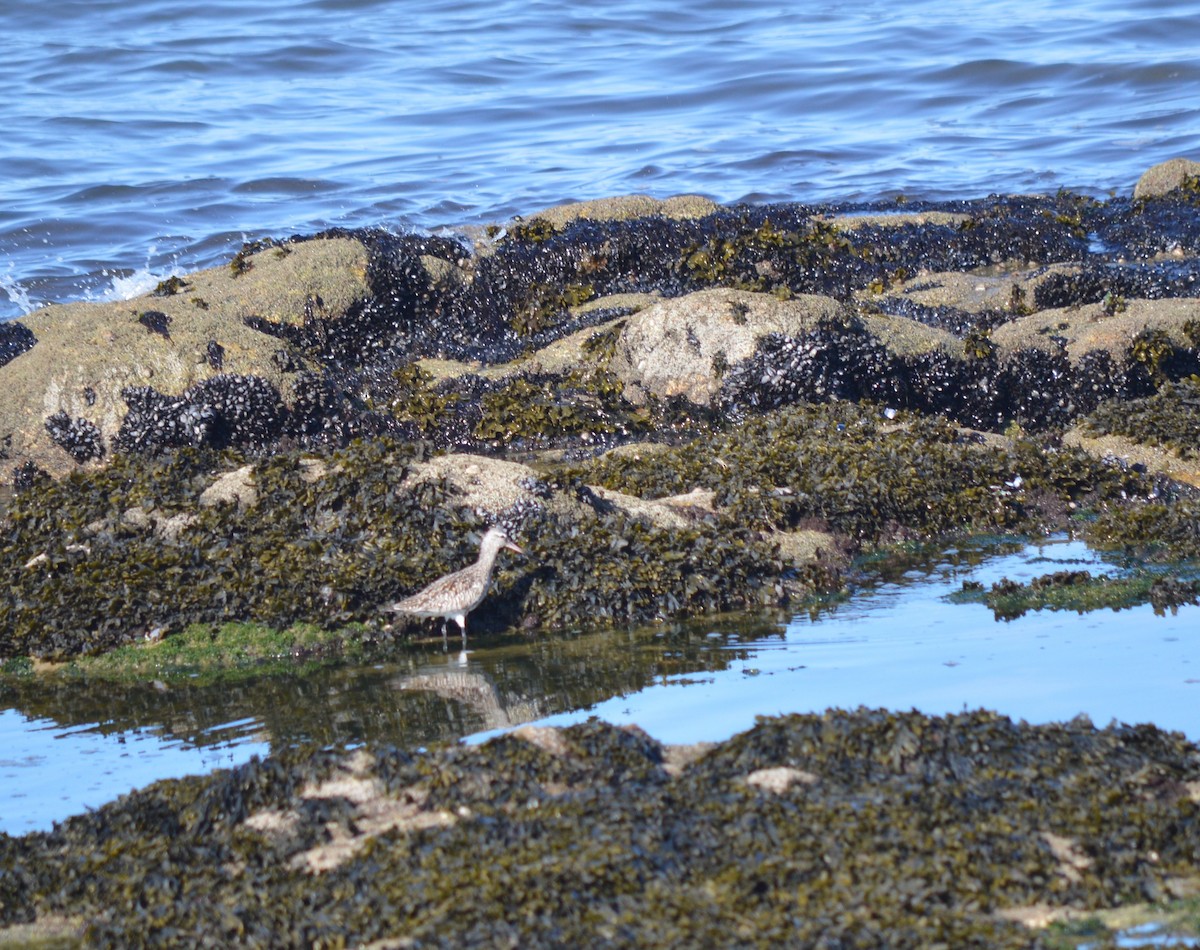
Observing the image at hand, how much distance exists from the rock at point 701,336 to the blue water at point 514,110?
25.8ft

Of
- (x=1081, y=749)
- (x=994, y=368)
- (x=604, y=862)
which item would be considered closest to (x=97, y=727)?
(x=604, y=862)

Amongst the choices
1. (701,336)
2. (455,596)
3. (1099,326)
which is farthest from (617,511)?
(1099,326)

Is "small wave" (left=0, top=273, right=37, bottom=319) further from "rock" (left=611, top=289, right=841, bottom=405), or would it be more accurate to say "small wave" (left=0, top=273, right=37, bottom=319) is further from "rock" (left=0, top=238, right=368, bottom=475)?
"rock" (left=611, top=289, right=841, bottom=405)

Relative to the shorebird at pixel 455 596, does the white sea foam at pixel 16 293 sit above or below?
above

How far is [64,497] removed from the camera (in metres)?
7.30

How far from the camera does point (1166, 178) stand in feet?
46.9

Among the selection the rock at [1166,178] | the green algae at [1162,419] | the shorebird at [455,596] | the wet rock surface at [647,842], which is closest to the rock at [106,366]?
the shorebird at [455,596]

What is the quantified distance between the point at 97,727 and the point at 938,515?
431cm

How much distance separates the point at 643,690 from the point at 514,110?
62.5ft

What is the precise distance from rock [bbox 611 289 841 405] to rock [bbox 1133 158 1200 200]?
19.9 ft

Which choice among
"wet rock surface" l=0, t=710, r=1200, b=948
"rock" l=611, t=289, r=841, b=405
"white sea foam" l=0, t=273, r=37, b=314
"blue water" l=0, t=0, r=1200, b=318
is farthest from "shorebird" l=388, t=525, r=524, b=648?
"white sea foam" l=0, t=273, r=37, b=314

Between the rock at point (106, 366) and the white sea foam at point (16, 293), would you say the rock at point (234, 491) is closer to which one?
Result: the rock at point (106, 366)

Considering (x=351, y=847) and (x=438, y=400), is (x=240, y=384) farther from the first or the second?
(x=351, y=847)

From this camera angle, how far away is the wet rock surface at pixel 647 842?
3.39 metres
